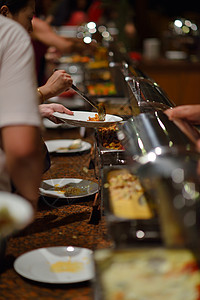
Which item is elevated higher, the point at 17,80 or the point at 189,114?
the point at 17,80

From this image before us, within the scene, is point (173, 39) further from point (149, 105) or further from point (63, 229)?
point (63, 229)

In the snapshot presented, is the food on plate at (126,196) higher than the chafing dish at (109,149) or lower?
higher

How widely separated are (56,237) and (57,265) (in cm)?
29

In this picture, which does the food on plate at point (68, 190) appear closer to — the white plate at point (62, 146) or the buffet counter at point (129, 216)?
the buffet counter at point (129, 216)

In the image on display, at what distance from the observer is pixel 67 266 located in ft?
4.80

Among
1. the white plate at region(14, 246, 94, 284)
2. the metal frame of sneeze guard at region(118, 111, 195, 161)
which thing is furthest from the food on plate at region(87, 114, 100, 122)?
the white plate at region(14, 246, 94, 284)

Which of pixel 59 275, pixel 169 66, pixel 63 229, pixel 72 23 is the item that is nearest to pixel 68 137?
pixel 63 229

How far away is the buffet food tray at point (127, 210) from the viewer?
124 cm

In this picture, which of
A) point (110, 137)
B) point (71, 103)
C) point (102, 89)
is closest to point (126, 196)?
point (110, 137)

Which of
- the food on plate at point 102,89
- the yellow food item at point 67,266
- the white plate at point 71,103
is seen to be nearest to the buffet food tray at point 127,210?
the yellow food item at point 67,266

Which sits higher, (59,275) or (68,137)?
(59,275)

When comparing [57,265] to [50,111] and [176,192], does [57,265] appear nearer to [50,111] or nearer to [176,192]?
[176,192]

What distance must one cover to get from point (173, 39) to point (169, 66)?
1.64m

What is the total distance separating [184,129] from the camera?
173 centimetres
